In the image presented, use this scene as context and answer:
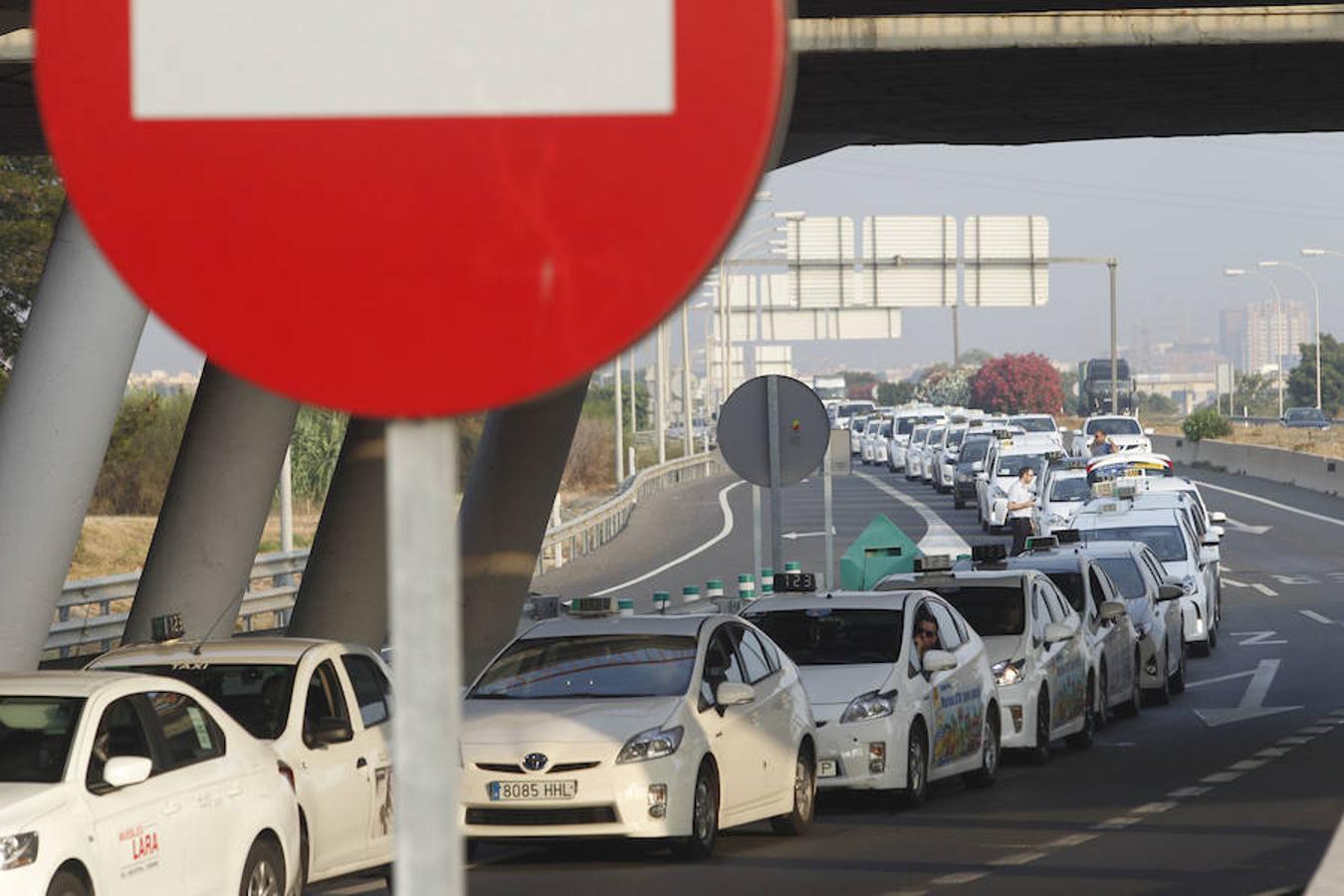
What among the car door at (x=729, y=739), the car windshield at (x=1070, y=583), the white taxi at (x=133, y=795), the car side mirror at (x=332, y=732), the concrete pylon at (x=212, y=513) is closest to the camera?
the white taxi at (x=133, y=795)

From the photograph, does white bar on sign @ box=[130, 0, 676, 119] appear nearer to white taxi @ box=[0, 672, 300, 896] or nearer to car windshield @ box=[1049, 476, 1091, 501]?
white taxi @ box=[0, 672, 300, 896]

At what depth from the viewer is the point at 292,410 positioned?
2077 centimetres

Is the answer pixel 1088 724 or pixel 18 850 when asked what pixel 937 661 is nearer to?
pixel 1088 724

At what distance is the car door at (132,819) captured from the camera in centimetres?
1012

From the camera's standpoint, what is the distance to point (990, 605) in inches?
872

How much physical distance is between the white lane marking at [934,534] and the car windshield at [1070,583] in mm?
22351

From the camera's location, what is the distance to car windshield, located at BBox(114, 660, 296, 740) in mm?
13086

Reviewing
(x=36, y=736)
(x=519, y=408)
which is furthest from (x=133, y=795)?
(x=519, y=408)

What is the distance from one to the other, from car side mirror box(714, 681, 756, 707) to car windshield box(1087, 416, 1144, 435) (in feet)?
178

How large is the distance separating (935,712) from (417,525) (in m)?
15.6

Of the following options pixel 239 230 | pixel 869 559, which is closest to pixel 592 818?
pixel 239 230

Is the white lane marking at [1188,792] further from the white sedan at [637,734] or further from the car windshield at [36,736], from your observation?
the car windshield at [36,736]

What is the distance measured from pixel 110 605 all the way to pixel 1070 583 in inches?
538

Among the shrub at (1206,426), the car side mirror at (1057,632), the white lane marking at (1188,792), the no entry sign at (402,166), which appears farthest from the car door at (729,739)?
the shrub at (1206,426)
